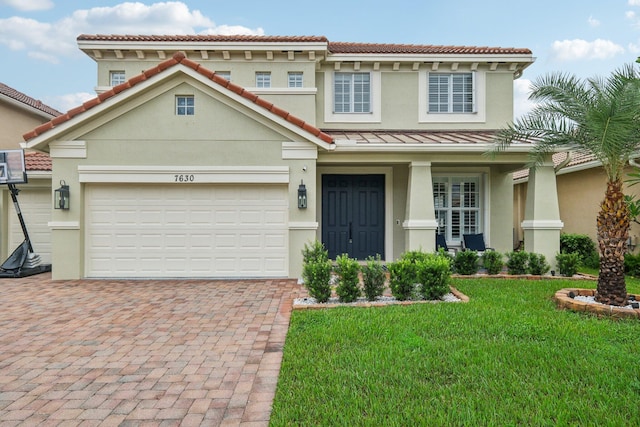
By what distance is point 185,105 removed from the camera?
946cm

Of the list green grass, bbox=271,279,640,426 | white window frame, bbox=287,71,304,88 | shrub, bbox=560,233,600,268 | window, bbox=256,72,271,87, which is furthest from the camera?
shrub, bbox=560,233,600,268

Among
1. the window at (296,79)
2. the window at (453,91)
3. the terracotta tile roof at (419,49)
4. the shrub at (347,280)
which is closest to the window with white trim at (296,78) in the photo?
the window at (296,79)

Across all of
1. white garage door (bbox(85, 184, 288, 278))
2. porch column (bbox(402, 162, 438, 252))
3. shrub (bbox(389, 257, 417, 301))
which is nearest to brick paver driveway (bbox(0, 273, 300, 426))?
white garage door (bbox(85, 184, 288, 278))

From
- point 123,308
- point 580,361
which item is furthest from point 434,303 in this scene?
point 123,308

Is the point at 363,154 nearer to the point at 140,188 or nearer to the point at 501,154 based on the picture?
the point at 501,154

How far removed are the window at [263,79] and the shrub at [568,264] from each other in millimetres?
9770

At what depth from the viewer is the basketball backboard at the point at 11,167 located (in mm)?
10188

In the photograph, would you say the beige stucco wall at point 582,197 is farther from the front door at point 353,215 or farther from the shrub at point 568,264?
the front door at point 353,215

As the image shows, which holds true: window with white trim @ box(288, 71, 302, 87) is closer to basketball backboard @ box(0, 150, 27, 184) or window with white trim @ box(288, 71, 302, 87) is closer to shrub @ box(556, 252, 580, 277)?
basketball backboard @ box(0, 150, 27, 184)

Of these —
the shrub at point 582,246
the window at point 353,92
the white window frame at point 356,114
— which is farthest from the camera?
the shrub at point 582,246

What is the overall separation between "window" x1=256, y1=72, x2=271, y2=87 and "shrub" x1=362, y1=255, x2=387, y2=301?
26.1ft

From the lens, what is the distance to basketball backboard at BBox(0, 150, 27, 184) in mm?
10188

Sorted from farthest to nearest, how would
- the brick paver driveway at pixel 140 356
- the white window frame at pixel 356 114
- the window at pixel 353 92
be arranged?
the window at pixel 353 92
the white window frame at pixel 356 114
the brick paver driveway at pixel 140 356

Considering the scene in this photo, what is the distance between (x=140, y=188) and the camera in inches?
384
